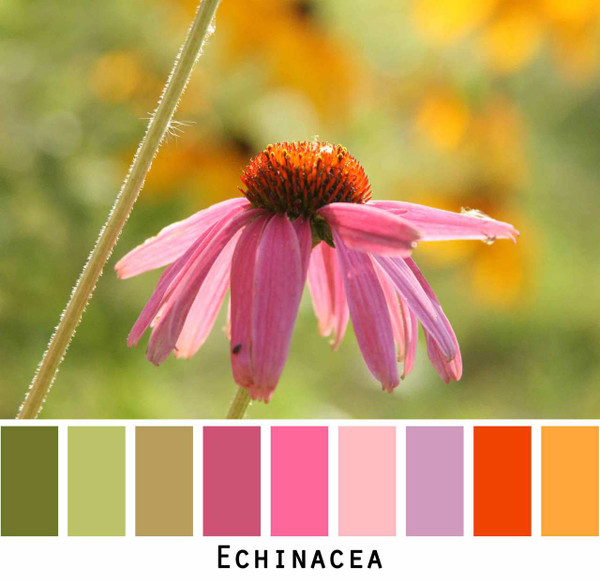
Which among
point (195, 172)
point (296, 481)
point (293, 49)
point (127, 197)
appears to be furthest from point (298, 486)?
point (293, 49)

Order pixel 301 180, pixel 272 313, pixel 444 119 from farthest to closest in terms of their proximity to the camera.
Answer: pixel 444 119 < pixel 301 180 < pixel 272 313

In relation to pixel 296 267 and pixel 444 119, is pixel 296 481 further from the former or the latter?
pixel 444 119

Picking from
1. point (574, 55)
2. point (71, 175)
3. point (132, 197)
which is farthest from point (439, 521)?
point (574, 55)

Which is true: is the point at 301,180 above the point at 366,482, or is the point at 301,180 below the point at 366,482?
above

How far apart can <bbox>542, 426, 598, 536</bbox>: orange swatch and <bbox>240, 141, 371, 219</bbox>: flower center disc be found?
0.22 metres

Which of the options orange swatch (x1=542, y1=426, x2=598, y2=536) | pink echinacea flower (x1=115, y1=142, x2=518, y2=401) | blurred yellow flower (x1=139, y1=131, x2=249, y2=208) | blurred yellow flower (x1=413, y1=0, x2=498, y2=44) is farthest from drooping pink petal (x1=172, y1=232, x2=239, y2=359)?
blurred yellow flower (x1=413, y1=0, x2=498, y2=44)

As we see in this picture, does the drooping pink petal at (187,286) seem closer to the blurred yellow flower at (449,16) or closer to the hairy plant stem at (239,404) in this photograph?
the hairy plant stem at (239,404)

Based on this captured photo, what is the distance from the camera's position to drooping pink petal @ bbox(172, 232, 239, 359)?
0.54 metres

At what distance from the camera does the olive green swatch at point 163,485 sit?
534mm

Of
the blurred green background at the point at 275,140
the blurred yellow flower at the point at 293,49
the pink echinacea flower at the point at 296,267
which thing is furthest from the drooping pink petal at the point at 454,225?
the blurred yellow flower at the point at 293,49

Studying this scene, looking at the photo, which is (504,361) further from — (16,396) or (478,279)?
(16,396)

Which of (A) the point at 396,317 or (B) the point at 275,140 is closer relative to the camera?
(A) the point at 396,317

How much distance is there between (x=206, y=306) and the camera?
55 centimetres

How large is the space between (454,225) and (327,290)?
12 cm
